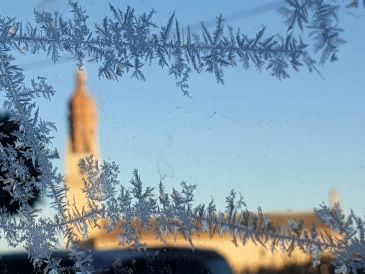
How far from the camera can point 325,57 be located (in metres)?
0.61

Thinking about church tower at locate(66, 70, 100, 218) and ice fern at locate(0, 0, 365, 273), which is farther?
church tower at locate(66, 70, 100, 218)

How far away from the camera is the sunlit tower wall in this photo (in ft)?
2.46

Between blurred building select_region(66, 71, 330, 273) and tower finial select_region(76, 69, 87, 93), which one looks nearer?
blurred building select_region(66, 71, 330, 273)

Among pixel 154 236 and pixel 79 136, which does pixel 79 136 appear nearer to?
pixel 79 136

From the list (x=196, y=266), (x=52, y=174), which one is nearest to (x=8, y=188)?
(x=52, y=174)

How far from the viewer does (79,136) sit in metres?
0.75

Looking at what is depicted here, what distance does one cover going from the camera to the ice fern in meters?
0.62

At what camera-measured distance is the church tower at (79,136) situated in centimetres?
75

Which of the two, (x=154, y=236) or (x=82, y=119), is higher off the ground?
(x=82, y=119)

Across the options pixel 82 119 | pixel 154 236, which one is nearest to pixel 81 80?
pixel 82 119

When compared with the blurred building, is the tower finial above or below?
above

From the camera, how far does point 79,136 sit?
2.48 feet

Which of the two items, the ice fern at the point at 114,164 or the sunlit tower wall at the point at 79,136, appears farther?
the sunlit tower wall at the point at 79,136

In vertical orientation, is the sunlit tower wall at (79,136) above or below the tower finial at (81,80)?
below
